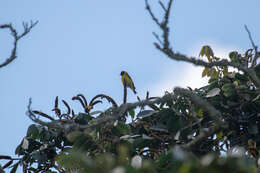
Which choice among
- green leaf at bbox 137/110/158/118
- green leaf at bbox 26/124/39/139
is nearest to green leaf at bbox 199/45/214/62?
green leaf at bbox 137/110/158/118

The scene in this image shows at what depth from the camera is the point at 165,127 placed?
259cm

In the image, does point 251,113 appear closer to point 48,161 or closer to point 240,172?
point 48,161

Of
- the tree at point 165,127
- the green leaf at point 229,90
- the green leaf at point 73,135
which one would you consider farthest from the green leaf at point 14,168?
the green leaf at point 229,90

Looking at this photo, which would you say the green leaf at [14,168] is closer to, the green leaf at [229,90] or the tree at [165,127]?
the tree at [165,127]

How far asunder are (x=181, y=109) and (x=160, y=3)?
1.08 meters

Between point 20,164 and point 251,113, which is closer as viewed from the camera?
point 251,113

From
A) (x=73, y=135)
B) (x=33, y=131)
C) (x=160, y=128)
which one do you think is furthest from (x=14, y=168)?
(x=160, y=128)

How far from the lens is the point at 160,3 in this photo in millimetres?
Result: 2025

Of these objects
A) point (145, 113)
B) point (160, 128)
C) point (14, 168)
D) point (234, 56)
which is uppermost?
point (234, 56)

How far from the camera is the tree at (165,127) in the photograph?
2084mm

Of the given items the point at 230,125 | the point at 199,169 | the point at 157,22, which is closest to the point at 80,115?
the point at 230,125

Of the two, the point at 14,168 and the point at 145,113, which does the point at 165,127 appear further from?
the point at 14,168

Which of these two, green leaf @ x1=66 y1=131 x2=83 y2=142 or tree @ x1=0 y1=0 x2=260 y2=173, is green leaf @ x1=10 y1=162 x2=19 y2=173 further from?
green leaf @ x1=66 y1=131 x2=83 y2=142

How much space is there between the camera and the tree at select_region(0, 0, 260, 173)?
208 cm
